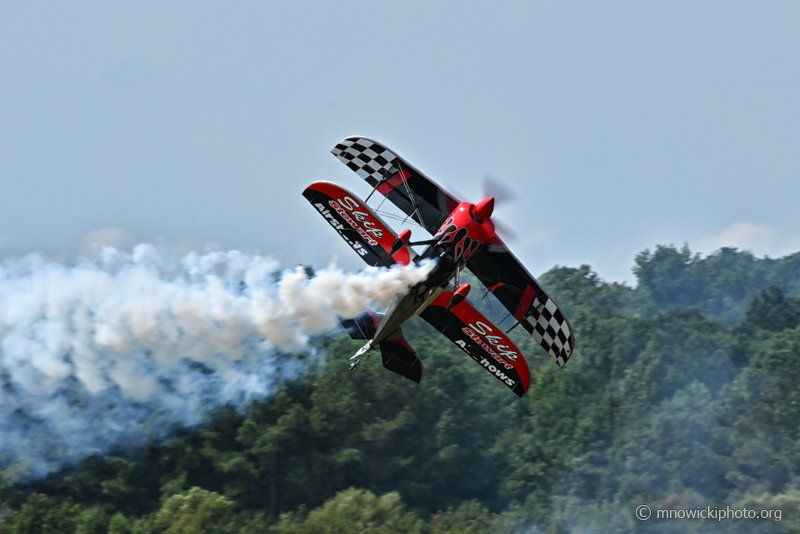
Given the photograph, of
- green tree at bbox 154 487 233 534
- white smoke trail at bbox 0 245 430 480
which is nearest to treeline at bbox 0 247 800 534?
green tree at bbox 154 487 233 534

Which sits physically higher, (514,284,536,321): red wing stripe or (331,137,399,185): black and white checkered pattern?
(331,137,399,185): black and white checkered pattern

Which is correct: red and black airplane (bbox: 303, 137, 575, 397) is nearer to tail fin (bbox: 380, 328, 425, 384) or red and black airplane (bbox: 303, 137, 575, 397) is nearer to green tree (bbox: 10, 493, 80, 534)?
tail fin (bbox: 380, 328, 425, 384)

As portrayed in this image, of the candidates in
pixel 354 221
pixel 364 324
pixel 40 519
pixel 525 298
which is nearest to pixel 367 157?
pixel 354 221

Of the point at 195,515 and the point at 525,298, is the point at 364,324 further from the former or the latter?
the point at 195,515

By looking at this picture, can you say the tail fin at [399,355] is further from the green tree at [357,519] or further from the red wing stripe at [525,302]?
the green tree at [357,519]

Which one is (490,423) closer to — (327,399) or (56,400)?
(327,399)

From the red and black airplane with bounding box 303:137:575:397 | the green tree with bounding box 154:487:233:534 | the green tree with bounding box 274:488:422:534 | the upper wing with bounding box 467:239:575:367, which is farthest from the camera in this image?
the green tree with bounding box 274:488:422:534

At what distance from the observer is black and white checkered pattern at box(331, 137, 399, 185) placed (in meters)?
18.3

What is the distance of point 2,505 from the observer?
111ft

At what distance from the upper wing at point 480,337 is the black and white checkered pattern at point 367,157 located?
97.5 inches

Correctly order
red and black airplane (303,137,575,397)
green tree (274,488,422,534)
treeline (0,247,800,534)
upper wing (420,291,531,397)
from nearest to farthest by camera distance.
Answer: red and black airplane (303,137,575,397)
upper wing (420,291,531,397)
green tree (274,488,422,534)
treeline (0,247,800,534)

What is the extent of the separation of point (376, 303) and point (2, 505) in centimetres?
2222

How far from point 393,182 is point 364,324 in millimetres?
2693

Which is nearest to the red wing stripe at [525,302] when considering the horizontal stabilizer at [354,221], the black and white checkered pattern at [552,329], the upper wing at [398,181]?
the black and white checkered pattern at [552,329]
